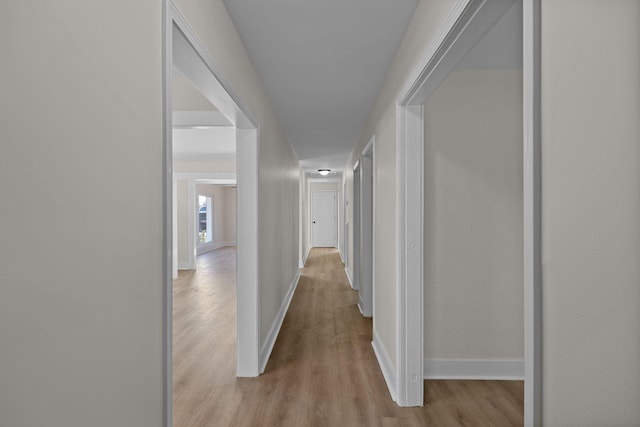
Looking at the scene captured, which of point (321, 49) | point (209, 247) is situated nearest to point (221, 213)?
point (209, 247)

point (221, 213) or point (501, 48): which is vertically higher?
point (501, 48)

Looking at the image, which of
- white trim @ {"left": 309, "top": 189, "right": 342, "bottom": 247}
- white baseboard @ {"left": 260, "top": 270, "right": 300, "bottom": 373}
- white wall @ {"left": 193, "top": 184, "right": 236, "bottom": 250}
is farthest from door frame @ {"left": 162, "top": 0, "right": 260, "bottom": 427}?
white wall @ {"left": 193, "top": 184, "right": 236, "bottom": 250}

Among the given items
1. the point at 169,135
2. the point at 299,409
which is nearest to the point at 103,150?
the point at 169,135

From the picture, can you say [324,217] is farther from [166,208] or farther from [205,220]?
[166,208]

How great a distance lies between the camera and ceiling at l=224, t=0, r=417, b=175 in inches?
84.0

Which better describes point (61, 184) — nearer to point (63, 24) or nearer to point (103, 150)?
point (103, 150)

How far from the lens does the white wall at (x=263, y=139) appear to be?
181 centimetres

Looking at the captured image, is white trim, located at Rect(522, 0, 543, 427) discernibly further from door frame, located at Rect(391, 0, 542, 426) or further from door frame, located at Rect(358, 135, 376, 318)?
door frame, located at Rect(358, 135, 376, 318)

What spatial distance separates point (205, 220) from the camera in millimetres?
14484

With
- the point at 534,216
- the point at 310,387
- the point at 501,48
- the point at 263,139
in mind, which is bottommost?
the point at 310,387

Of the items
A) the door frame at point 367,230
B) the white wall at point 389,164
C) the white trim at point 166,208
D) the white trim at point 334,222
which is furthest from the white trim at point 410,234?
the white trim at point 334,222

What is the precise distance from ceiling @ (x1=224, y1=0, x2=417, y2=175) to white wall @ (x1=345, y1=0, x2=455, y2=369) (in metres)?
0.13

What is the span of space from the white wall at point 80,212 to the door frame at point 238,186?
6 centimetres

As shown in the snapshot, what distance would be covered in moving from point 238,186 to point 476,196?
188cm
